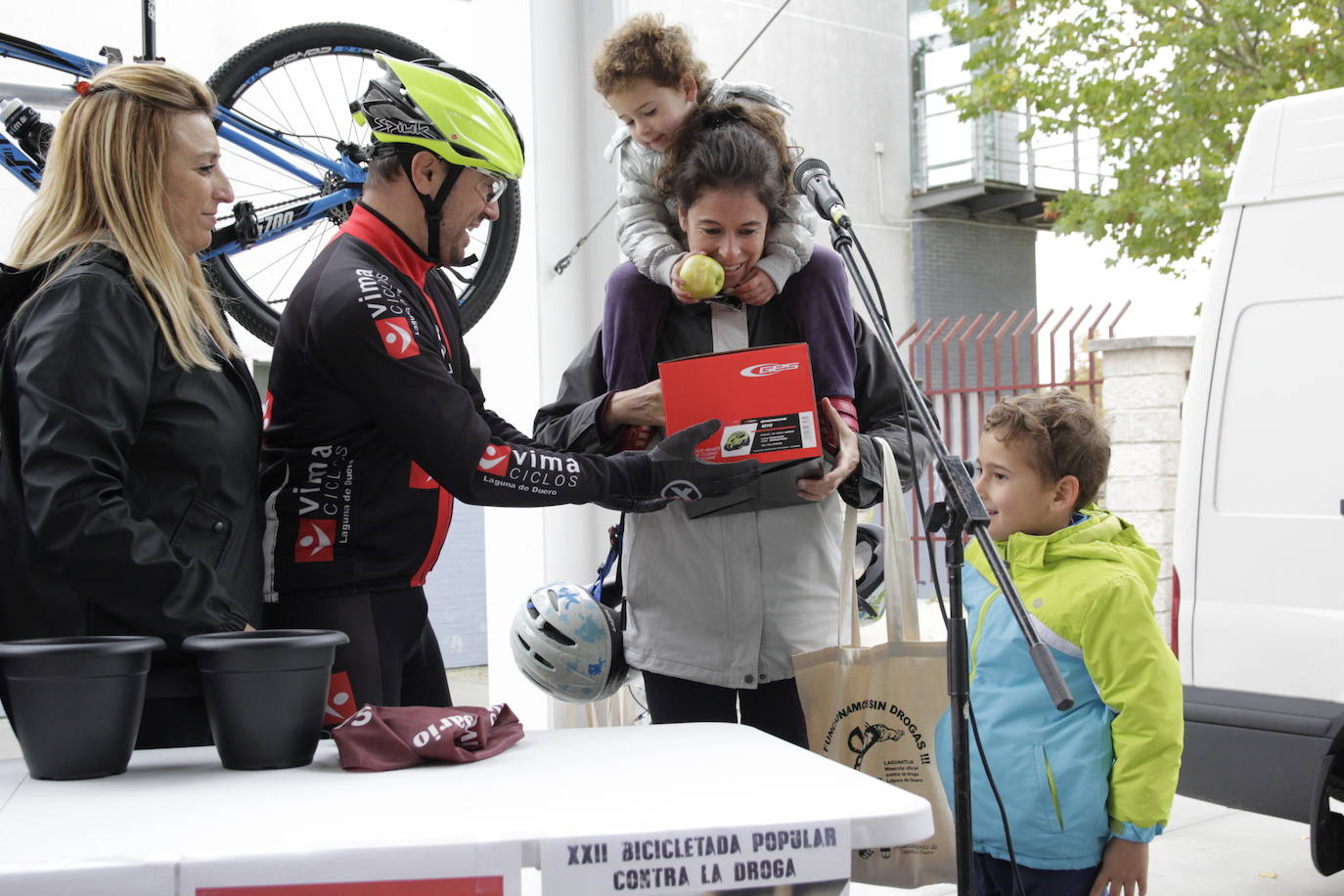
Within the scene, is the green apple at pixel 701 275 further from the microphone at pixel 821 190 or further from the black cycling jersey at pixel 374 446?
the black cycling jersey at pixel 374 446

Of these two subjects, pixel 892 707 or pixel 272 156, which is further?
pixel 272 156

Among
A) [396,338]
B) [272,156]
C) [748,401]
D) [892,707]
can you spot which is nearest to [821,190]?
[748,401]

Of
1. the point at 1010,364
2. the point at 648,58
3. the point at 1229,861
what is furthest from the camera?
the point at 1010,364

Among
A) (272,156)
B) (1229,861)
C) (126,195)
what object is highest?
(272,156)

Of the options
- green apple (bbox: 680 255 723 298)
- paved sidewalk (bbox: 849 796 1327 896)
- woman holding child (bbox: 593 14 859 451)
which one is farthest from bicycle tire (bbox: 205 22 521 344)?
paved sidewalk (bbox: 849 796 1327 896)

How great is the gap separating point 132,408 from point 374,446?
38 cm

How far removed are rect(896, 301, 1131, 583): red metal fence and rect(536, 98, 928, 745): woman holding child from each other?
194 inches

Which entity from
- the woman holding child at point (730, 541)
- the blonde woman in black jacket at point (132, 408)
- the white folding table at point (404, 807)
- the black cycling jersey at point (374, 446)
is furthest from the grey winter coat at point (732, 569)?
the blonde woman in black jacket at point (132, 408)

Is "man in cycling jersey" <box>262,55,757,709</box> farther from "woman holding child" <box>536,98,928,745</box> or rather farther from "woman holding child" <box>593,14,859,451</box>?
"woman holding child" <box>593,14,859,451</box>

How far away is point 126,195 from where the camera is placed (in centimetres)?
178

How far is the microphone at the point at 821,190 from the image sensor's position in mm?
1929

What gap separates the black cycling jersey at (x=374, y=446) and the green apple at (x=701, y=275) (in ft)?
1.07

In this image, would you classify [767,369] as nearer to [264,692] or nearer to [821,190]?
[821,190]

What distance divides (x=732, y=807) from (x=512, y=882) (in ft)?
0.80
